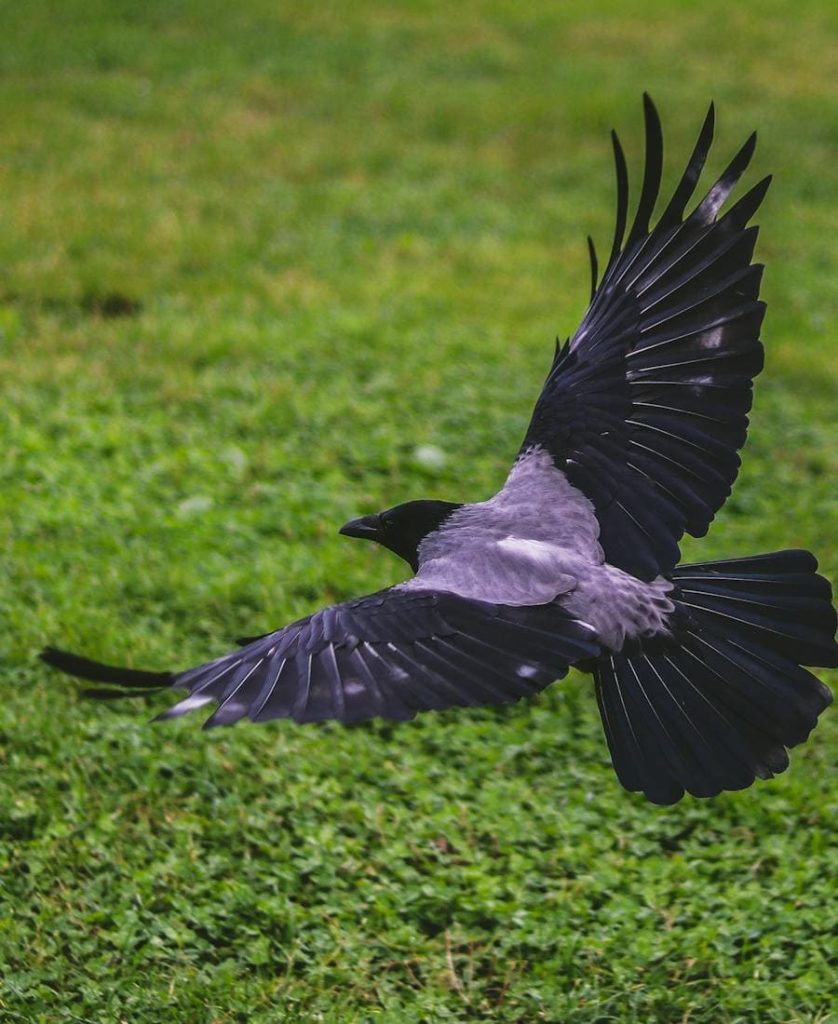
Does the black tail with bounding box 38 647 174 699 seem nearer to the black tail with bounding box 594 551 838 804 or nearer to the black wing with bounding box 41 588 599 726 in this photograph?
the black wing with bounding box 41 588 599 726

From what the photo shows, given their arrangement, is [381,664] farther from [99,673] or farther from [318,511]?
[318,511]

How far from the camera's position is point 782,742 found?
3.66 m

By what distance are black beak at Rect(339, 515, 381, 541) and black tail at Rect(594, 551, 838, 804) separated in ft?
2.81

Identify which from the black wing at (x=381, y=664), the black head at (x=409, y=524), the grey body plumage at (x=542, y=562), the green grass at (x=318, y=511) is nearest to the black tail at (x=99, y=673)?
the black wing at (x=381, y=664)

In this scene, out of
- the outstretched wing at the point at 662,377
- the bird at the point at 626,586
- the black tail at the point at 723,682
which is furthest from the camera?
the outstretched wing at the point at 662,377

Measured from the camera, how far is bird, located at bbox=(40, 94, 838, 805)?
324cm

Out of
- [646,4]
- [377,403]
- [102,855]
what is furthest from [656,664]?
[646,4]

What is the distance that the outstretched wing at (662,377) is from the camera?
13.5 feet

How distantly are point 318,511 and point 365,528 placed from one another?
79.0 inches

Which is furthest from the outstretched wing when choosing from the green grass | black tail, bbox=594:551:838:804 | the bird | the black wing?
the green grass

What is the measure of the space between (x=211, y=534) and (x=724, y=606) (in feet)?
8.97

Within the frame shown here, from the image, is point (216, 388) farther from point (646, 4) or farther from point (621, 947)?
point (646, 4)

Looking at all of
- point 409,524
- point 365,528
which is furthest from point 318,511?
point 409,524

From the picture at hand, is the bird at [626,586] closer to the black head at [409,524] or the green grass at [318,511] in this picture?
the black head at [409,524]
